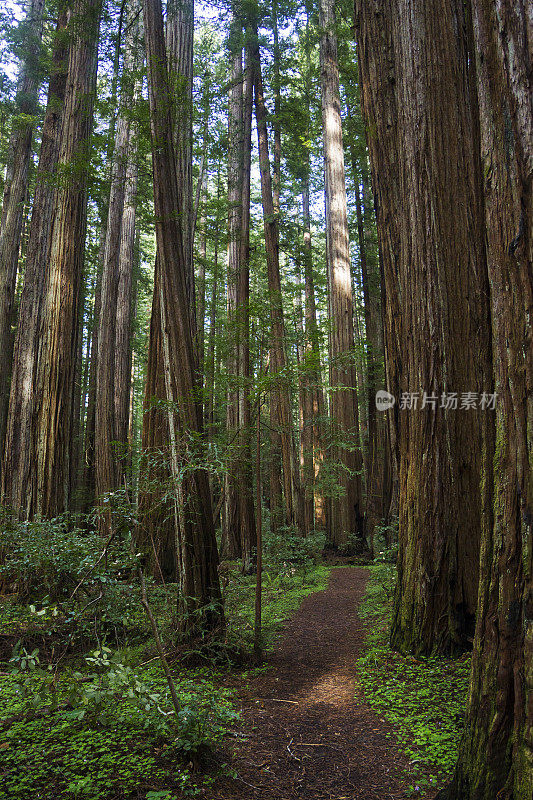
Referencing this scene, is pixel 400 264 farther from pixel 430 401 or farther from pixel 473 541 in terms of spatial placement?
pixel 473 541

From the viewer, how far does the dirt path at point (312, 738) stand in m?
2.40

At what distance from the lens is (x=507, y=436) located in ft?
5.83

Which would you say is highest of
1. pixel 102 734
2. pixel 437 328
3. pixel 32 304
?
pixel 32 304

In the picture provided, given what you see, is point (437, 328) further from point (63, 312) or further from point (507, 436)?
point (63, 312)

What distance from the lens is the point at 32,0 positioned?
1153 cm

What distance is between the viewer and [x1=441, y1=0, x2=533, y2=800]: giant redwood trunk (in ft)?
5.43

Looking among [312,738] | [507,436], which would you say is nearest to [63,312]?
[312,738]

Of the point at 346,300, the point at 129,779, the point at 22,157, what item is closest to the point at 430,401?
the point at 129,779

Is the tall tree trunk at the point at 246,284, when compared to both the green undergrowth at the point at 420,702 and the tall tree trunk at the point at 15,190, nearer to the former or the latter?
the green undergrowth at the point at 420,702

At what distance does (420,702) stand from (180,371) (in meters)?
3.41

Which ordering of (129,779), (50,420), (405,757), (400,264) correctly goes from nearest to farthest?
(129,779)
(405,757)
(400,264)
(50,420)

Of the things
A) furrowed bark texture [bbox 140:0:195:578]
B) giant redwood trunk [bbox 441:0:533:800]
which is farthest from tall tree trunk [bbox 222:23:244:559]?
giant redwood trunk [bbox 441:0:533:800]

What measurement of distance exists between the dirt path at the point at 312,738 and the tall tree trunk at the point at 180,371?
95 centimetres

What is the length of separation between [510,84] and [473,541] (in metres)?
3.36
